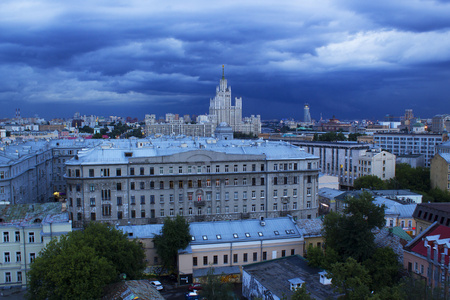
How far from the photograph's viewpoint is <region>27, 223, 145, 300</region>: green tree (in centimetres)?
3381

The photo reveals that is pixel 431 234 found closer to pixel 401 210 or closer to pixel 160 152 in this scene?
pixel 401 210

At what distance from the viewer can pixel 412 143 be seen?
14312cm

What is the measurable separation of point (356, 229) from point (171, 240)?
61.1 feet

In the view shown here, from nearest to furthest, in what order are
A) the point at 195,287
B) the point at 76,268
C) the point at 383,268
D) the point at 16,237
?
the point at 76,268, the point at 383,268, the point at 195,287, the point at 16,237

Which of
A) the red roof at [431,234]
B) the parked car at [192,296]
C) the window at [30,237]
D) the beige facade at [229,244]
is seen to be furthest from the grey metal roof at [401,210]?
the window at [30,237]

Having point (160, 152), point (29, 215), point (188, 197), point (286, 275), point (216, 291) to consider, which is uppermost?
point (160, 152)

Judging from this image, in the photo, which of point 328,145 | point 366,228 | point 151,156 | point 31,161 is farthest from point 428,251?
point 328,145

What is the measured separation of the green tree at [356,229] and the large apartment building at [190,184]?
2092 cm

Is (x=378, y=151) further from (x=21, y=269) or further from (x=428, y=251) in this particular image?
(x=21, y=269)

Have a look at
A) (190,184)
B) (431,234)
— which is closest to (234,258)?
(190,184)

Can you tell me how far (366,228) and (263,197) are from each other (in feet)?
78.5

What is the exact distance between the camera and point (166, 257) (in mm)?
44188

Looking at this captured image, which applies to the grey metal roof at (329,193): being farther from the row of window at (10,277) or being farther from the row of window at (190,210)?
the row of window at (10,277)

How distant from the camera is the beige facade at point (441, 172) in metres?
87.3
